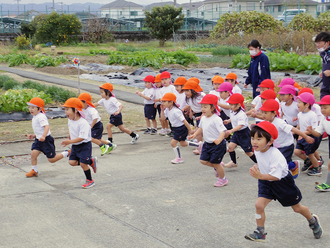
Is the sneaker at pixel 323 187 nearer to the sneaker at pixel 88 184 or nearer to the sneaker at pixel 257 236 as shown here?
the sneaker at pixel 257 236

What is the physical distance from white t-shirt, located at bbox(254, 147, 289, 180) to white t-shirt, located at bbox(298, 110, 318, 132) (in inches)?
96.6

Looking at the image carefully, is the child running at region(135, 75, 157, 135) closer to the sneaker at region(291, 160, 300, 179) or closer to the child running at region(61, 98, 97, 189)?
the child running at region(61, 98, 97, 189)

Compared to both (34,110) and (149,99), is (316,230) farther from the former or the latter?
(149,99)

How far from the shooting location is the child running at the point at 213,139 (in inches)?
260

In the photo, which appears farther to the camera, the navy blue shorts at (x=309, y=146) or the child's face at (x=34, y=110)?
the child's face at (x=34, y=110)

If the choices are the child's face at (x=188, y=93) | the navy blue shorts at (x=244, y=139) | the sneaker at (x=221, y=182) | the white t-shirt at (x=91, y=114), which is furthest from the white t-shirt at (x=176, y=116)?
the sneaker at (x=221, y=182)

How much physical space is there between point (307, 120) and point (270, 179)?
2722mm

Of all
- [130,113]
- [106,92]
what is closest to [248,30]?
[130,113]

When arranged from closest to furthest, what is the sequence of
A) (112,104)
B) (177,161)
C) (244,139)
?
(244,139)
(177,161)
(112,104)

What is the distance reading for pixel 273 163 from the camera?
455 centimetres

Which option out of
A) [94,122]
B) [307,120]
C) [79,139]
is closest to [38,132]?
[79,139]

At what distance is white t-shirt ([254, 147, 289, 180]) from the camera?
14.8 feet

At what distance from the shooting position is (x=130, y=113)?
13.0 m

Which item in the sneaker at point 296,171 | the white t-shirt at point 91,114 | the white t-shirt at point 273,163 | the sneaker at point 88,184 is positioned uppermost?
the white t-shirt at point 91,114
